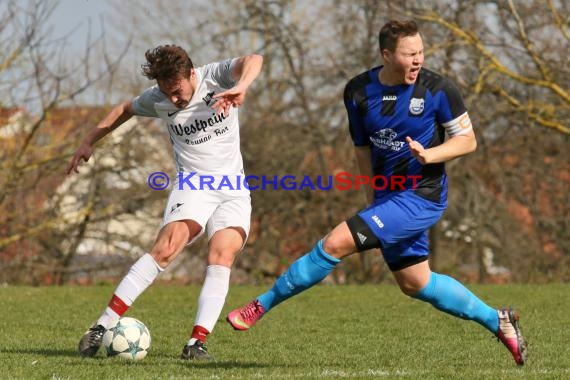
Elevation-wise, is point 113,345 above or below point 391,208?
below

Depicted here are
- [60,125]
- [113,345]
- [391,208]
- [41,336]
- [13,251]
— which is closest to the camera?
[391,208]

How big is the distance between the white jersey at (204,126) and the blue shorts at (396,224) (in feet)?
4.50

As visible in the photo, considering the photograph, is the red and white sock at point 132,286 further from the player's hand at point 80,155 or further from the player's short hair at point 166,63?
the player's short hair at point 166,63

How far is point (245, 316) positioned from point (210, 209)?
1279 mm

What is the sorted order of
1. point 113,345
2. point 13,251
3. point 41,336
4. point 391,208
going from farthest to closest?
point 13,251
point 41,336
point 113,345
point 391,208

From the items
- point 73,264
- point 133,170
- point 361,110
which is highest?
point 361,110

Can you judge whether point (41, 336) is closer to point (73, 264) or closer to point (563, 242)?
point (73, 264)

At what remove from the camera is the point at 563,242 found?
79.8ft

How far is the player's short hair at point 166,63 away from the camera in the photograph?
647cm

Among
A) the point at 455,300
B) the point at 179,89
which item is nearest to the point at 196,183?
the point at 179,89

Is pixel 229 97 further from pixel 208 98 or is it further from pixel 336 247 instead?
pixel 336 247

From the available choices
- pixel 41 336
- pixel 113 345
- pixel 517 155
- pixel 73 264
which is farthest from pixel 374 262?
pixel 113 345

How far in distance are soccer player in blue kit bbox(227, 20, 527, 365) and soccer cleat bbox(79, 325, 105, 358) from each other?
121cm

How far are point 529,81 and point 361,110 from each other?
13.6m
